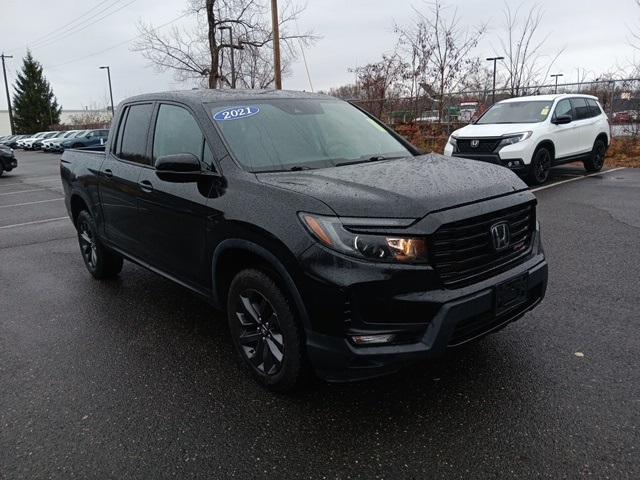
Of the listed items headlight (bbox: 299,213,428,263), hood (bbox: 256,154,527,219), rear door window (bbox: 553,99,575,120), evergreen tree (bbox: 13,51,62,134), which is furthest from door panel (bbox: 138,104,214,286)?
evergreen tree (bbox: 13,51,62,134)

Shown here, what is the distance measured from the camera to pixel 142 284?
213 inches

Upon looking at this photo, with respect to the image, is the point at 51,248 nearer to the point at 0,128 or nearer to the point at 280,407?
the point at 280,407

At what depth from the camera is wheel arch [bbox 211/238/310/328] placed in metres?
2.77

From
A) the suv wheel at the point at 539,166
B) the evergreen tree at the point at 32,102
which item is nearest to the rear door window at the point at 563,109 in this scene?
the suv wheel at the point at 539,166

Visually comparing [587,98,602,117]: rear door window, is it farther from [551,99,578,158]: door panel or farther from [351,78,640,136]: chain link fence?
[351,78,640,136]: chain link fence

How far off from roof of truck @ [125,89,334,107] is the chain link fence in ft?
42.8

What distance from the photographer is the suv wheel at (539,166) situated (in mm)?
10453

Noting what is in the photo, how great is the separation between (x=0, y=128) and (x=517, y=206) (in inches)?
4179

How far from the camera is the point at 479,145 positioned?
10.6 m

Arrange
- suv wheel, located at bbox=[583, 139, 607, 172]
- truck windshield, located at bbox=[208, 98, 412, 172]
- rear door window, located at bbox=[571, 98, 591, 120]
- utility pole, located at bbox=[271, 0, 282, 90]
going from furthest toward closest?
utility pole, located at bbox=[271, 0, 282, 90], suv wheel, located at bbox=[583, 139, 607, 172], rear door window, located at bbox=[571, 98, 591, 120], truck windshield, located at bbox=[208, 98, 412, 172]

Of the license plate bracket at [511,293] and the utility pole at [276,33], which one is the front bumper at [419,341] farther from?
the utility pole at [276,33]

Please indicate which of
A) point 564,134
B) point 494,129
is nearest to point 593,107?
point 564,134

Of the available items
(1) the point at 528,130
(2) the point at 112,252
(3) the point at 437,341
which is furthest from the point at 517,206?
(1) the point at 528,130

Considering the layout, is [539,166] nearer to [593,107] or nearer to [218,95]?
[593,107]
